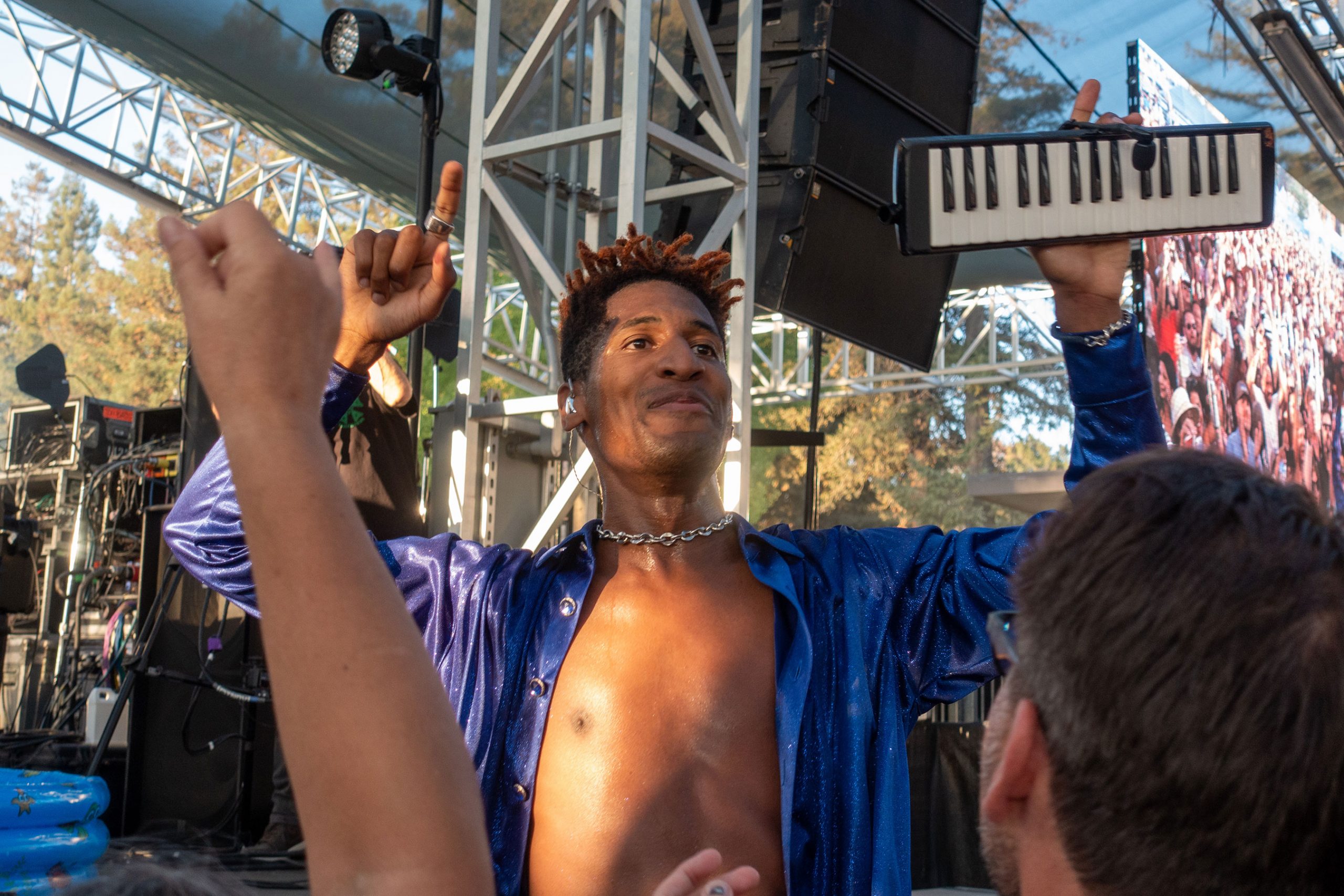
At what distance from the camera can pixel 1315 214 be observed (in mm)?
7691

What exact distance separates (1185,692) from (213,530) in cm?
164

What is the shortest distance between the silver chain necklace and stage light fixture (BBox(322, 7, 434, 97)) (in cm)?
331

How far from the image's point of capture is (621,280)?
8.55 feet

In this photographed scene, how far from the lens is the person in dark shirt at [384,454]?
14.2 ft

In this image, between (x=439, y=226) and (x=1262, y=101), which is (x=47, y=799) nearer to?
(x=439, y=226)

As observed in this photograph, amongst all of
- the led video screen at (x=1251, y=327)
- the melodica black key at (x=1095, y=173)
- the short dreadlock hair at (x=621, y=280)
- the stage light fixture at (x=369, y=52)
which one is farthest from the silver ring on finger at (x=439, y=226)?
the led video screen at (x=1251, y=327)

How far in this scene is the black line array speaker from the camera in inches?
192

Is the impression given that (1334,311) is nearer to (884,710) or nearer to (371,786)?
(884,710)

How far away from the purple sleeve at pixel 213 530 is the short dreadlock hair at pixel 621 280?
0.73 meters

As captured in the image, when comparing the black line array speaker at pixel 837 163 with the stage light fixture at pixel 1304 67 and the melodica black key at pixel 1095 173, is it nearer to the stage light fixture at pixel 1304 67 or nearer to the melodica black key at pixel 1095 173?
the stage light fixture at pixel 1304 67

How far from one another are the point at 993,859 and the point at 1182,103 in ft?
19.4

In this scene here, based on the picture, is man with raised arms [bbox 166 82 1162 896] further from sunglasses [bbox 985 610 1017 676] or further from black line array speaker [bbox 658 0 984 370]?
black line array speaker [bbox 658 0 984 370]

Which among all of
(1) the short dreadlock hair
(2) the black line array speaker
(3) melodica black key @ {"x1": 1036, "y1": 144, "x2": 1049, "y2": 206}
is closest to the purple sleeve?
(1) the short dreadlock hair

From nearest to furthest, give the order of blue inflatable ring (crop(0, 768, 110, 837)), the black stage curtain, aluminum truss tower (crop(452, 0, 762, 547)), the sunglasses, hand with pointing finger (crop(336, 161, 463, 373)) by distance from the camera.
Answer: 1. the sunglasses
2. hand with pointing finger (crop(336, 161, 463, 373))
3. blue inflatable ring (crop(0, 768, 110, 837))
4. aluminum truss tower (crop(452, 0, 762, 547))
5. the black stage curtain
